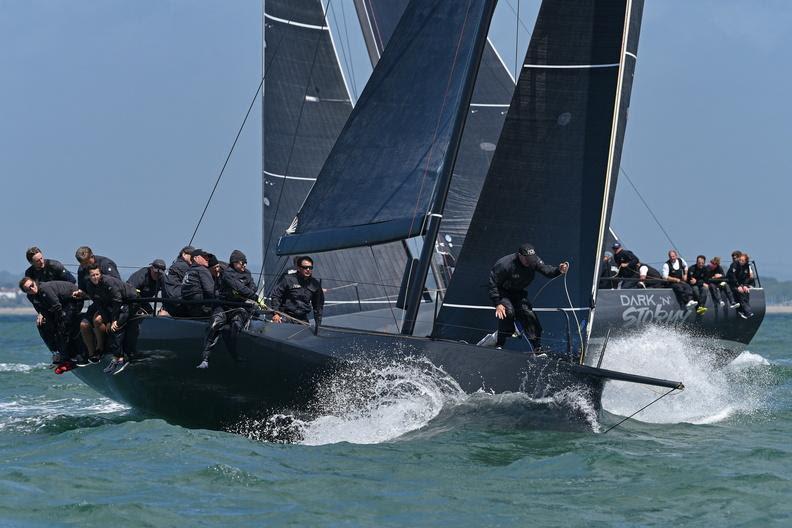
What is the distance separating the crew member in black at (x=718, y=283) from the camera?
2070 cm

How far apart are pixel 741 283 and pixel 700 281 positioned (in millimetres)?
836

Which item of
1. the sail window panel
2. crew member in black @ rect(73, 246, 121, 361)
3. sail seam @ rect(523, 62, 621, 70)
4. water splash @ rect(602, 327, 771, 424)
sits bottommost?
water splash @ rect(602, 327, 771, 424)

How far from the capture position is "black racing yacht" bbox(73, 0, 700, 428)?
34.6ft

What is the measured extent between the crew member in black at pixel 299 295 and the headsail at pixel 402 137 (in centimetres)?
33

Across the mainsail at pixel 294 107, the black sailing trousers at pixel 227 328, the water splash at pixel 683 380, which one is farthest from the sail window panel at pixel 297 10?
the black sailing trousers at pixel 227 328

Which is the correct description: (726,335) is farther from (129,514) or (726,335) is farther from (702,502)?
(129,514)

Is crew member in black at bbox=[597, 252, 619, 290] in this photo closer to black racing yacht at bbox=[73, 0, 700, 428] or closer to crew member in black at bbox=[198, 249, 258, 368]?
black racing yacht at bbox=[73, 0, 700, 428]

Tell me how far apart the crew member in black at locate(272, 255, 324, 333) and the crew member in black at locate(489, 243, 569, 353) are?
1.61m

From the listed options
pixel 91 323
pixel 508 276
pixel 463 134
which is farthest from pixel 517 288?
pixel 463 134

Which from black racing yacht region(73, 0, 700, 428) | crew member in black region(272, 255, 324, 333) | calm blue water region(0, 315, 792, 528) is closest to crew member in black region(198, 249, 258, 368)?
black racing yacht region(73, 0, 700, 428)

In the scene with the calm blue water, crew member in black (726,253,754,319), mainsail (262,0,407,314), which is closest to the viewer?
the calm blue water

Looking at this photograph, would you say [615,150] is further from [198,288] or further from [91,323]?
[91,323]

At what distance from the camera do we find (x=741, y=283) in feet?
68.8

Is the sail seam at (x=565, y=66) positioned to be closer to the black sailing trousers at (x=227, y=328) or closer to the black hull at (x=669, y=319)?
the black sailing trousers at (x=227, y=328)
